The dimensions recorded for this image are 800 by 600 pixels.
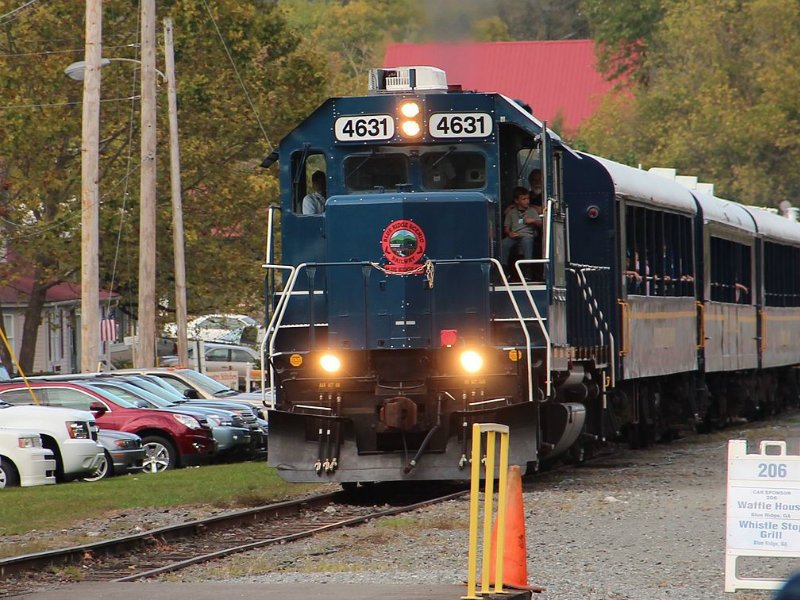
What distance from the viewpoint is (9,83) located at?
41.1m

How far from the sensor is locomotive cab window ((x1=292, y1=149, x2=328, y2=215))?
56.7 feet

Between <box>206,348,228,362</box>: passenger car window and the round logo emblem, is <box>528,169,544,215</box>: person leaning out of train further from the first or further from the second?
<box>206,348,228,362</box>: passenger car window

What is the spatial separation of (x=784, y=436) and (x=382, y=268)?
40.2 feet

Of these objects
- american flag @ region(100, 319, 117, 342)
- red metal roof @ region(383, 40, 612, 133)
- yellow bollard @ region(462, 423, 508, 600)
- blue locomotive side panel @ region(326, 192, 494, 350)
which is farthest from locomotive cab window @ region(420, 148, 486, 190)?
red metal roof @ region(383, 40, 612, 133)

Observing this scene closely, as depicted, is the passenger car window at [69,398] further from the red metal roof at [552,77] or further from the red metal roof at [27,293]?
the red metal roof at [552,77]

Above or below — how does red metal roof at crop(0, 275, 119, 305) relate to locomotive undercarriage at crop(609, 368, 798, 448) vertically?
above

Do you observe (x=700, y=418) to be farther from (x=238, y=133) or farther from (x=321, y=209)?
(x=238, y=133)

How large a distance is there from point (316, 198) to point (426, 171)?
3.97 ft

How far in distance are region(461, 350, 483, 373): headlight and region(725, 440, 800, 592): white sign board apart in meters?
5.58

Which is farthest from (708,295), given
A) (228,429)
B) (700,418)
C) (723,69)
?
(723,69)

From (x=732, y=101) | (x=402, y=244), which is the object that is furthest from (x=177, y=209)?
(x=732, y=101)

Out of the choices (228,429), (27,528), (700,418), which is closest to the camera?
(27,528)

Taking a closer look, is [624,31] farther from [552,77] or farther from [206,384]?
[206,384]

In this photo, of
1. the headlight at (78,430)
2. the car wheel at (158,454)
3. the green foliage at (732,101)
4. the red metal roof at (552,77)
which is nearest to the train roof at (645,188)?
the headlight at (78,430)
